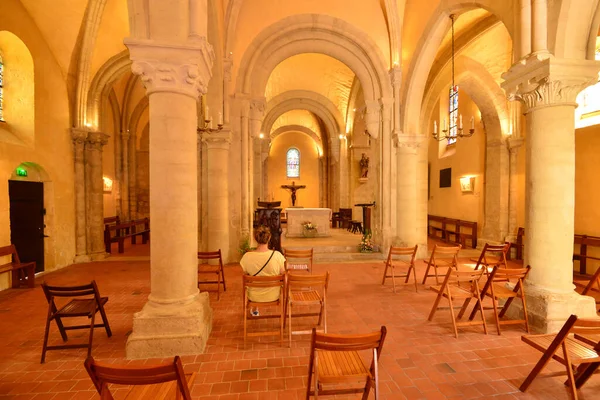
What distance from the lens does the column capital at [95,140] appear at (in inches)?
356

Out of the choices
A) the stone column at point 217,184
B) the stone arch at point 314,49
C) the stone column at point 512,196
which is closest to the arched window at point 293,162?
the stone arch at point 314,49

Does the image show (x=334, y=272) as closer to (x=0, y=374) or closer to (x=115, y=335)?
(x=115, y=335)

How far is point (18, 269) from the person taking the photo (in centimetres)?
647

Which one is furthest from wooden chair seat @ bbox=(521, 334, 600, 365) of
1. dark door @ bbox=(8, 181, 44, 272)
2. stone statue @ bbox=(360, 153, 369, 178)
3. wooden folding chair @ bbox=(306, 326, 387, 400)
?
stone statue @ bbox=(360, 153, 369, 178)

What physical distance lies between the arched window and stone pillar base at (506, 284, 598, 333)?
21.3 metres

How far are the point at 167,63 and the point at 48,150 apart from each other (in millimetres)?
6679

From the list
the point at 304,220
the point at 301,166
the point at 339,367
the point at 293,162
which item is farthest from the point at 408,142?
the point at 293,162

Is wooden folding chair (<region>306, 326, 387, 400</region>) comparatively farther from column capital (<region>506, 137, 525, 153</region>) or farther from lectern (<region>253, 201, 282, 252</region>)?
column capital (<region>506, 137, 525, 153</region>)

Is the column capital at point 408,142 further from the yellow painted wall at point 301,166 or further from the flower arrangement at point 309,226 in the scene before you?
the yellow painted wall at point 301,166

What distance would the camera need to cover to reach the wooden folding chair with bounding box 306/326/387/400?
2.11m

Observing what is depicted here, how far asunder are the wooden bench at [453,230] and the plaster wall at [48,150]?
13090mm

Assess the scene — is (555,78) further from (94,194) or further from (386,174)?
(94,194)

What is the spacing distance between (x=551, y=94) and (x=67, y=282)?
31.8 feet

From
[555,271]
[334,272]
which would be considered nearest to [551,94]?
[555,271]
